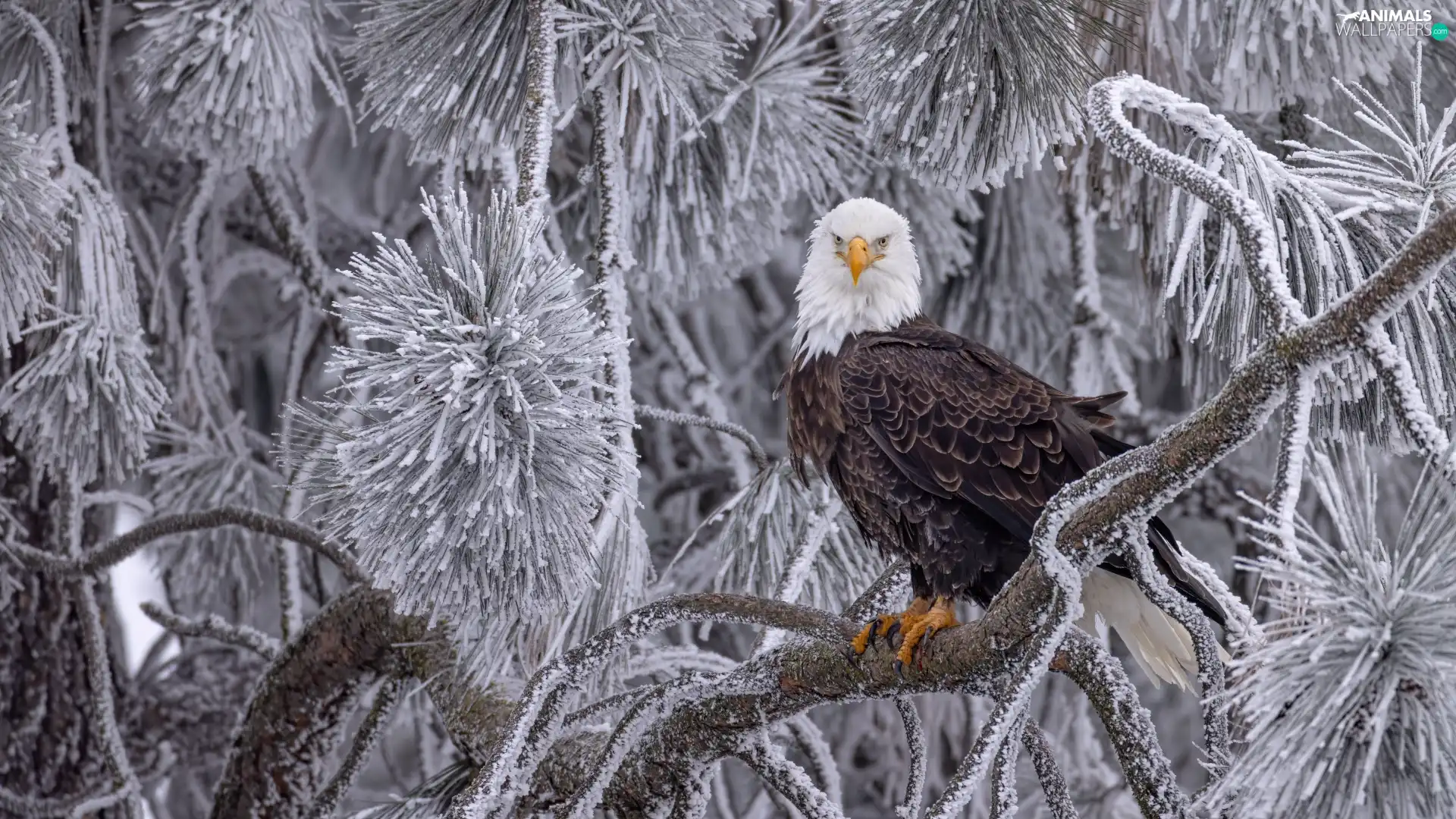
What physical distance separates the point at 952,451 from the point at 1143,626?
1.54ft

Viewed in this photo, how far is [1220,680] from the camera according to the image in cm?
142

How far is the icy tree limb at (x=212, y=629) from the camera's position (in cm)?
283

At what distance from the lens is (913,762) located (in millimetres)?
1890

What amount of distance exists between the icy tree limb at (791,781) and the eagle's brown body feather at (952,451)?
431 mm

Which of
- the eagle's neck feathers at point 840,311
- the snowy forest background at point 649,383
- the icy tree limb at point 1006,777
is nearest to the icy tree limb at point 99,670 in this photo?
the snowy forest background at point 649,383

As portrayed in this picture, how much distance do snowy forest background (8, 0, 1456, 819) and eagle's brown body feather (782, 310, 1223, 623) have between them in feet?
0.57

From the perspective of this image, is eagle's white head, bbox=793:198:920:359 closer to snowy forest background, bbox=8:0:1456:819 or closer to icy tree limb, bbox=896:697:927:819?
snowy forest background, bbox=8:0:1456:819

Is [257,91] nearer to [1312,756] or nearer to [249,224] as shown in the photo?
[249,224]

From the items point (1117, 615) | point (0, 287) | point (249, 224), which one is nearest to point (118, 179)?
point (249, 224)

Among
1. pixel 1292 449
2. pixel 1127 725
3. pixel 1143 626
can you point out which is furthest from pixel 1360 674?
pixel 1143 626

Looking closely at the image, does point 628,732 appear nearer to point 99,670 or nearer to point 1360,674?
point 1360,674

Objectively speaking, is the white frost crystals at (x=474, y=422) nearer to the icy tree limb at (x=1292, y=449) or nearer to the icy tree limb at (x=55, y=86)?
the icy tree limb at (x=1292, y=449)

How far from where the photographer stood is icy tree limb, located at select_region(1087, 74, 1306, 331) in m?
1.19

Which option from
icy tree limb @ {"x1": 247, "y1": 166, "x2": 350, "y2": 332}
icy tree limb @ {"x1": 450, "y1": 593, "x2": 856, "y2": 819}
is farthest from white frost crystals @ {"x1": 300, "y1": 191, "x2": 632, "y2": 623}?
icy tree limb @ {"x1": 247, "y1": 166, "x2": 350, "y2": 332}
